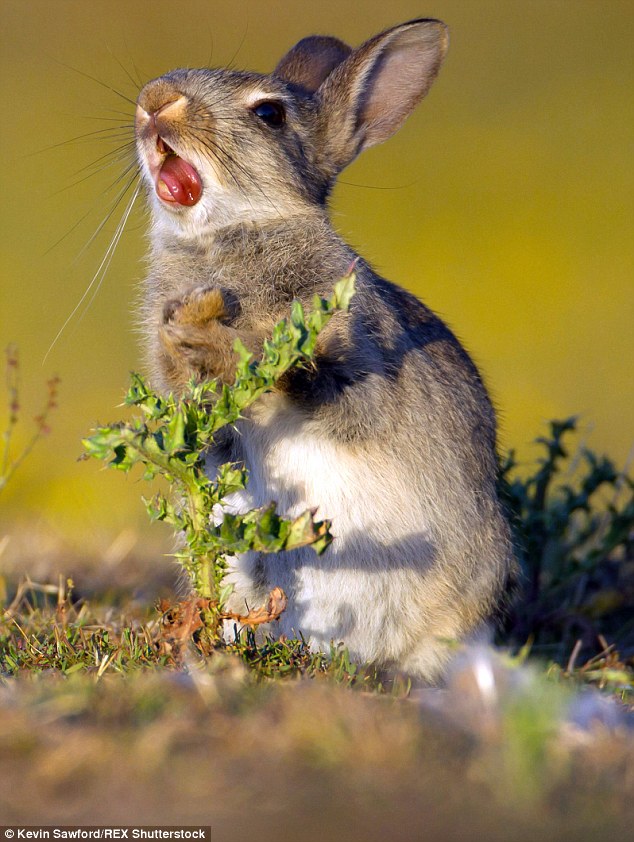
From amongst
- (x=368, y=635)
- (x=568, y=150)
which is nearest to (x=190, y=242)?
(x=368, y=635)

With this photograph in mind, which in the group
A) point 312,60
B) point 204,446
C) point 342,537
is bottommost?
point 342,537

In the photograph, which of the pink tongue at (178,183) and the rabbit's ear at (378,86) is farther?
the rabbit's ear at (378,86)

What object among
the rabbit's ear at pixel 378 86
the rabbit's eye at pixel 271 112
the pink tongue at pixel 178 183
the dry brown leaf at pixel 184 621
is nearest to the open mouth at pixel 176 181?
the pink tongue at pixel 178 183

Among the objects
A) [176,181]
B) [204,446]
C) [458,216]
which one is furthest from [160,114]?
[458,216]

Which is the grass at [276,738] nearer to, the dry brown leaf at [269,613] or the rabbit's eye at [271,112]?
the dry brown leaf at [269,613]

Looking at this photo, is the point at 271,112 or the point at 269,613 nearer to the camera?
the point at 269,613

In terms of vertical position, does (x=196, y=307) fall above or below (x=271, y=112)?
below

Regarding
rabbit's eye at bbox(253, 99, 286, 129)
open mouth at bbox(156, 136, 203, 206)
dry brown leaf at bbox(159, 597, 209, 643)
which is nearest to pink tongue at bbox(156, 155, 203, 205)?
open mouth at bbox(156, 136, 203, 206)

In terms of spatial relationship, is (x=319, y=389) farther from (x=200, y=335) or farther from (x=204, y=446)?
(x=204, y=446)
